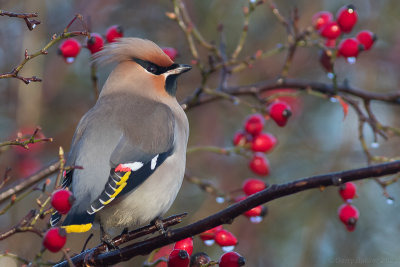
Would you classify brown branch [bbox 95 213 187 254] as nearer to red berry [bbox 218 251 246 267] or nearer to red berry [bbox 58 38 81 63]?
red berry [bbox 218 251 246 267]

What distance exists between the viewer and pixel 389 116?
596 cm

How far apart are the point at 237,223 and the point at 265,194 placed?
3.59m

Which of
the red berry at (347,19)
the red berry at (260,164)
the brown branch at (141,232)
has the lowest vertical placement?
the red berry at (260,164)

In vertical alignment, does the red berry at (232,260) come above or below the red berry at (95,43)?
below

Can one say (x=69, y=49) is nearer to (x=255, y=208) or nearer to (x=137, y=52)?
(x=137, y=52)

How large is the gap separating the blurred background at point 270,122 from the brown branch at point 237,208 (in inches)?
106

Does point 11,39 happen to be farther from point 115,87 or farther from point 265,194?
point 265,194

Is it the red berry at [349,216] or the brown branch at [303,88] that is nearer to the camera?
the red berry at [349,216]

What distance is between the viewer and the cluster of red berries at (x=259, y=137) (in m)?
3.42

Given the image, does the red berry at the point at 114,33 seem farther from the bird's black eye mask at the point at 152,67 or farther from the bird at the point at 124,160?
the bird's black eye mask at the point at 152,67

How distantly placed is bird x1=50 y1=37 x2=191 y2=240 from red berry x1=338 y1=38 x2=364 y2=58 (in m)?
0.92

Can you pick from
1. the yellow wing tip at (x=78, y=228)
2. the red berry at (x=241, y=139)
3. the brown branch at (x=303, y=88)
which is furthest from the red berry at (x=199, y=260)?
the red berry at (x=241, y=139)

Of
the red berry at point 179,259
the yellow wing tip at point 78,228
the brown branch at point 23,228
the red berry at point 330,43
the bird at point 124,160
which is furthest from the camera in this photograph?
the red berry at point 330,43

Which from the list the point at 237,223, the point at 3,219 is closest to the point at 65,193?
the point at 3,219
